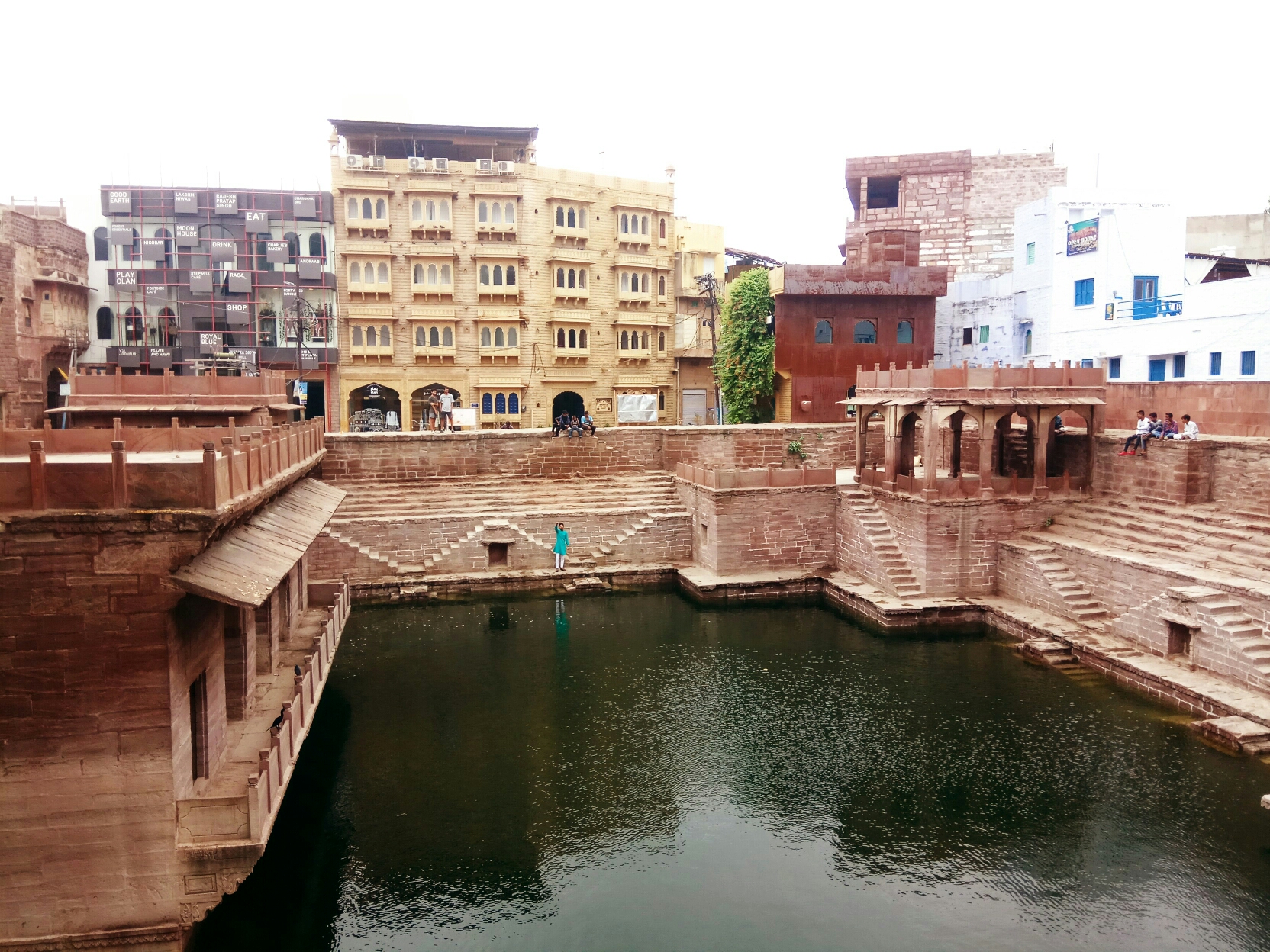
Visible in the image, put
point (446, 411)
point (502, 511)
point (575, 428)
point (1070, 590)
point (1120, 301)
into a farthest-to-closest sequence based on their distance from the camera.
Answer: point (446, 411)
point (1120, 301)
point (575, 428)
point (502, 511)
point (1070, 590)

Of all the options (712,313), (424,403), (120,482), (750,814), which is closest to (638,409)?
(712,313)

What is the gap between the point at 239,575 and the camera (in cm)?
932

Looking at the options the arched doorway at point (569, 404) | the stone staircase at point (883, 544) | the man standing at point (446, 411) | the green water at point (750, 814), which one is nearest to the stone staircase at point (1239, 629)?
the green water at point (750, 814)

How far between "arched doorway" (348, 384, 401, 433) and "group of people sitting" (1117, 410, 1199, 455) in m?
27.8

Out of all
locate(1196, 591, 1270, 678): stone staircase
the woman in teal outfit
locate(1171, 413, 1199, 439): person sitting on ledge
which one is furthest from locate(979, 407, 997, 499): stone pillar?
the woman in teal outfit

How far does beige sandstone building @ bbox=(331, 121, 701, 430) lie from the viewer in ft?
129

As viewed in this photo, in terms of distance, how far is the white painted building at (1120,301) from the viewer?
26.0 meters

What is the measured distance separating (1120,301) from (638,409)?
62.9 feet

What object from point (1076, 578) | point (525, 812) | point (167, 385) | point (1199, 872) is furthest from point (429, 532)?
point (1199, 872)

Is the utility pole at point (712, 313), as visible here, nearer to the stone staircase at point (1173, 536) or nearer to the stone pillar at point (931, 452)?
the stone pillar at point (931, 452)

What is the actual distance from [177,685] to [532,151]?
124 ft

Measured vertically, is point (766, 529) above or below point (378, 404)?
below

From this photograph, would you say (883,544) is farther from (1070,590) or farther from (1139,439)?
(1139,439)

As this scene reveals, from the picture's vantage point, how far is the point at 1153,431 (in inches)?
880
